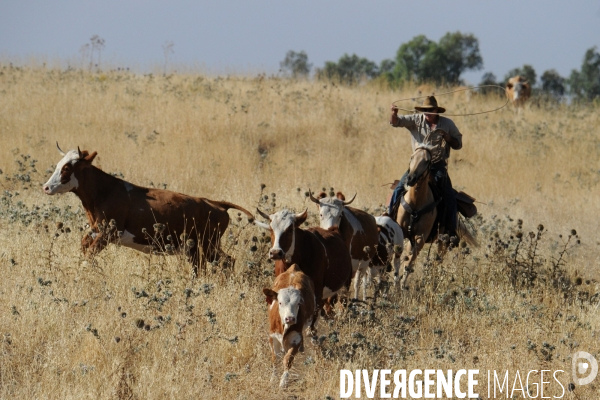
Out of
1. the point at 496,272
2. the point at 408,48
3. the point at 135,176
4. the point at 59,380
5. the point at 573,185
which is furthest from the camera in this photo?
the point at 408,48

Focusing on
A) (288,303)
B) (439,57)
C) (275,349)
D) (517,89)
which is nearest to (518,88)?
(517,89)

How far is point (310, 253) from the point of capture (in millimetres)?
8391

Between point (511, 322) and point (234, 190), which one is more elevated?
point (234, 190)

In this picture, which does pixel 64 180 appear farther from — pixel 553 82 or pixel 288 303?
pixel 553 82

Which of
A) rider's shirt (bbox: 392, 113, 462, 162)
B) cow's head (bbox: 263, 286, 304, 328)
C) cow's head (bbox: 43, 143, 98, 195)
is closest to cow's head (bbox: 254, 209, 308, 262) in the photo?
cow's head (bbox: 263, 286, 304, 328)

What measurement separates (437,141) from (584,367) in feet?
13.9

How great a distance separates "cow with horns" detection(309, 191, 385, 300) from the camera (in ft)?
30.8

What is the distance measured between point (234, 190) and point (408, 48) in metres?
32.9

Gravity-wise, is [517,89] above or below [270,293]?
above

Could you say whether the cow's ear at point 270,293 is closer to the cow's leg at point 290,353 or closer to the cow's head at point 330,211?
the cow's leg at point 290,353

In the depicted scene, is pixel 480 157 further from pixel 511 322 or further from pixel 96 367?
pixel 96 367

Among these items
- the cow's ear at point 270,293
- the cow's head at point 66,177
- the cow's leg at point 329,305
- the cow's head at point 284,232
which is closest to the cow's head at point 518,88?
the cow's leg at point 329,305

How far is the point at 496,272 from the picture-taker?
35.9ft

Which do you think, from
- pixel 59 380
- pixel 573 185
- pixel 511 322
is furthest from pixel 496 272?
pixel 573 185
